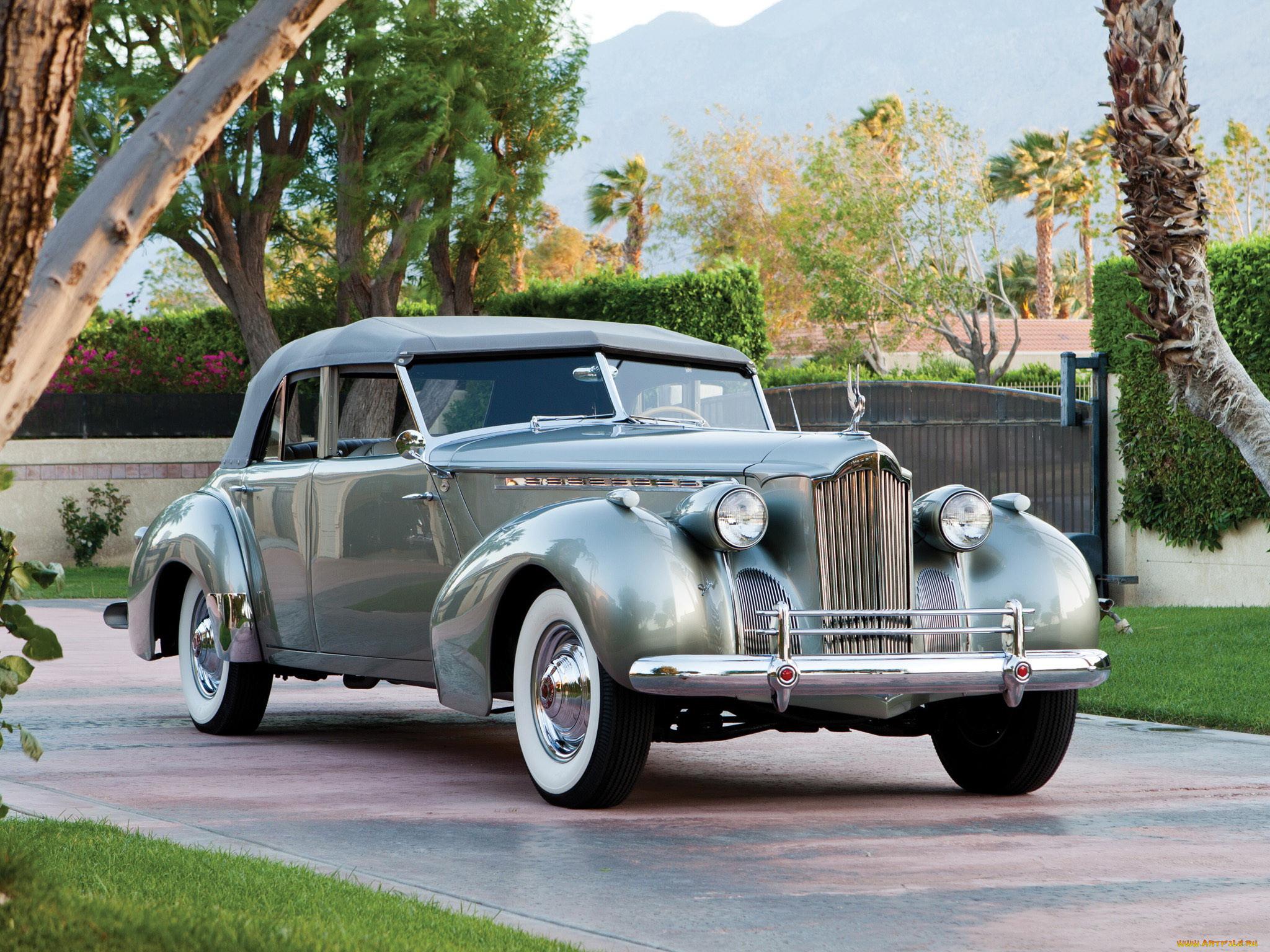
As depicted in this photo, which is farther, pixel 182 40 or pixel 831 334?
pixel 831 334

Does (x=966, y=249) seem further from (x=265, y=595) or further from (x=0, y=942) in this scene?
(x=0, y=942)

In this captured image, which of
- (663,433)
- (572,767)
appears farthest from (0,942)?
(663,433)

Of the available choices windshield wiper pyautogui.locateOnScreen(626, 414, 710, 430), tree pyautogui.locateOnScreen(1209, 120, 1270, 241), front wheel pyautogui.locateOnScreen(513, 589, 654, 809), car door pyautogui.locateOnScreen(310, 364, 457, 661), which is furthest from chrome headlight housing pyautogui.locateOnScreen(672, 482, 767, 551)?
tree pyautogui.locateOnScreen(1209, 120, 1270, 241)

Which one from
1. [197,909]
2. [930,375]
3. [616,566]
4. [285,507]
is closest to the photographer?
[197,909]

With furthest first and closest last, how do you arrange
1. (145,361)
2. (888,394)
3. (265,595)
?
(145,361), (888,394), (265,595)

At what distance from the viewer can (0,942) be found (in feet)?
11.0

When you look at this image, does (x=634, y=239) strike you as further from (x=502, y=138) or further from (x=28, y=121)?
(x=28, y=121)

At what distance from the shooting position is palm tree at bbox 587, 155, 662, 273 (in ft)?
164

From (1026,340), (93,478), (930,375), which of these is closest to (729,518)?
(93,478)

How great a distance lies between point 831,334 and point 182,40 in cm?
2706

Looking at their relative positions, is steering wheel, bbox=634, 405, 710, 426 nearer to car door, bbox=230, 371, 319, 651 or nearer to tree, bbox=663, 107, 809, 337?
car door, bbox=230, 371, 319, 651

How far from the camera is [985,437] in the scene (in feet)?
51.1

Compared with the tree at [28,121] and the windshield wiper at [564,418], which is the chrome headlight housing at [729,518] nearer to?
the windshield wiper at [564,418]

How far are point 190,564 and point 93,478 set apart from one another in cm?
1453
